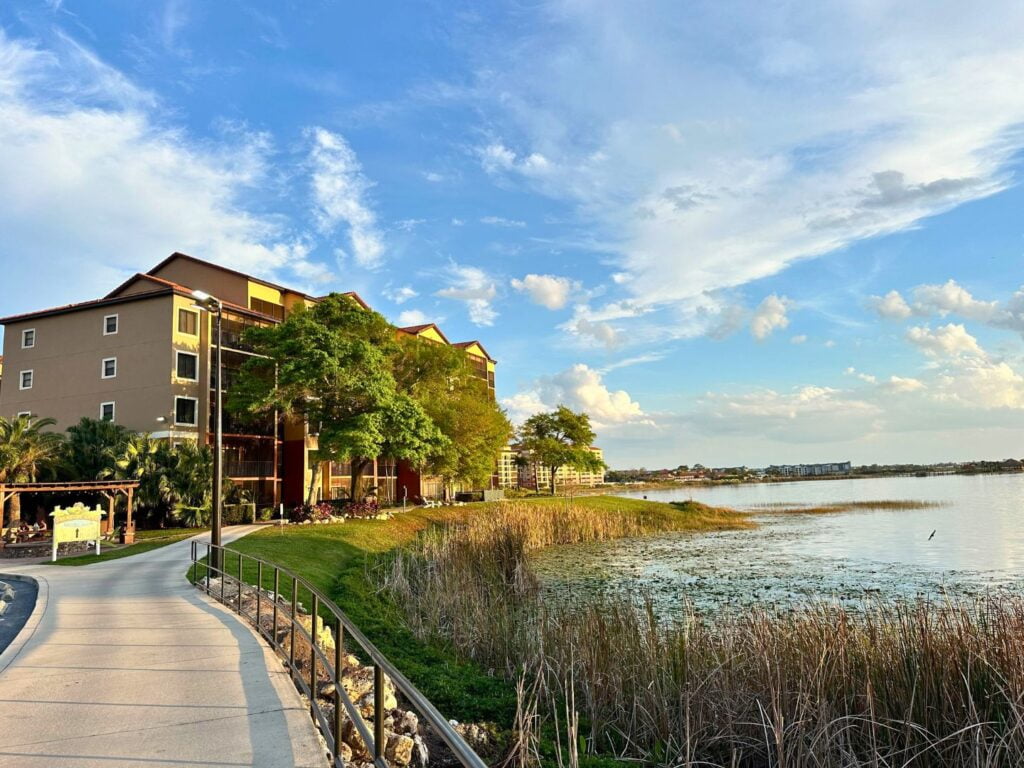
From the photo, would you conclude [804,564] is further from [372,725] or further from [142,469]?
[142,469]

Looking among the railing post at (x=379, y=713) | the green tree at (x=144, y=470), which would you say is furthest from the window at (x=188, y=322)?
the railing post at (x=379, y=713)

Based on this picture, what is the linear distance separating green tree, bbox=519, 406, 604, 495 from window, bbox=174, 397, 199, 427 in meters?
37.2

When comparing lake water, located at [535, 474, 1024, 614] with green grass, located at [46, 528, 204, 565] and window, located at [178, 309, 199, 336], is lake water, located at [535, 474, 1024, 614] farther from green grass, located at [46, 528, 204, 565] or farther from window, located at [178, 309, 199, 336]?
window, located at [178, 309, 199, 336]

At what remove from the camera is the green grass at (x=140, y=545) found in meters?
19.4

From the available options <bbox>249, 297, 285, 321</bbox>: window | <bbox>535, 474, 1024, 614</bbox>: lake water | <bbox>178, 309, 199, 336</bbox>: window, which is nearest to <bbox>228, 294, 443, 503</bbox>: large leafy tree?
<bbox>178, 309, 199, 336</bbox>: window

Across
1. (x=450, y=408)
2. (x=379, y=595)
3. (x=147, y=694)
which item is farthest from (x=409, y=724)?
(x=450, y=408)

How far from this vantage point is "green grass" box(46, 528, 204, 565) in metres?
19.4

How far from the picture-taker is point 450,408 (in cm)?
4244

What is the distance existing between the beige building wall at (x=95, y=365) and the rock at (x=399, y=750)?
107 feet

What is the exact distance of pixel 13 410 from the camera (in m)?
38.7

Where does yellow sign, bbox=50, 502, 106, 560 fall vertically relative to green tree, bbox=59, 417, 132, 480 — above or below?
below

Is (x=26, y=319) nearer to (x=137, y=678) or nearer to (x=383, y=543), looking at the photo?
(x=383, y=543)

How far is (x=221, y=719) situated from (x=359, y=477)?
103 ft

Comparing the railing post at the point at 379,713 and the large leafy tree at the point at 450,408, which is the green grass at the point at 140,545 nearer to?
the large leafy tree at the point at 450,408
